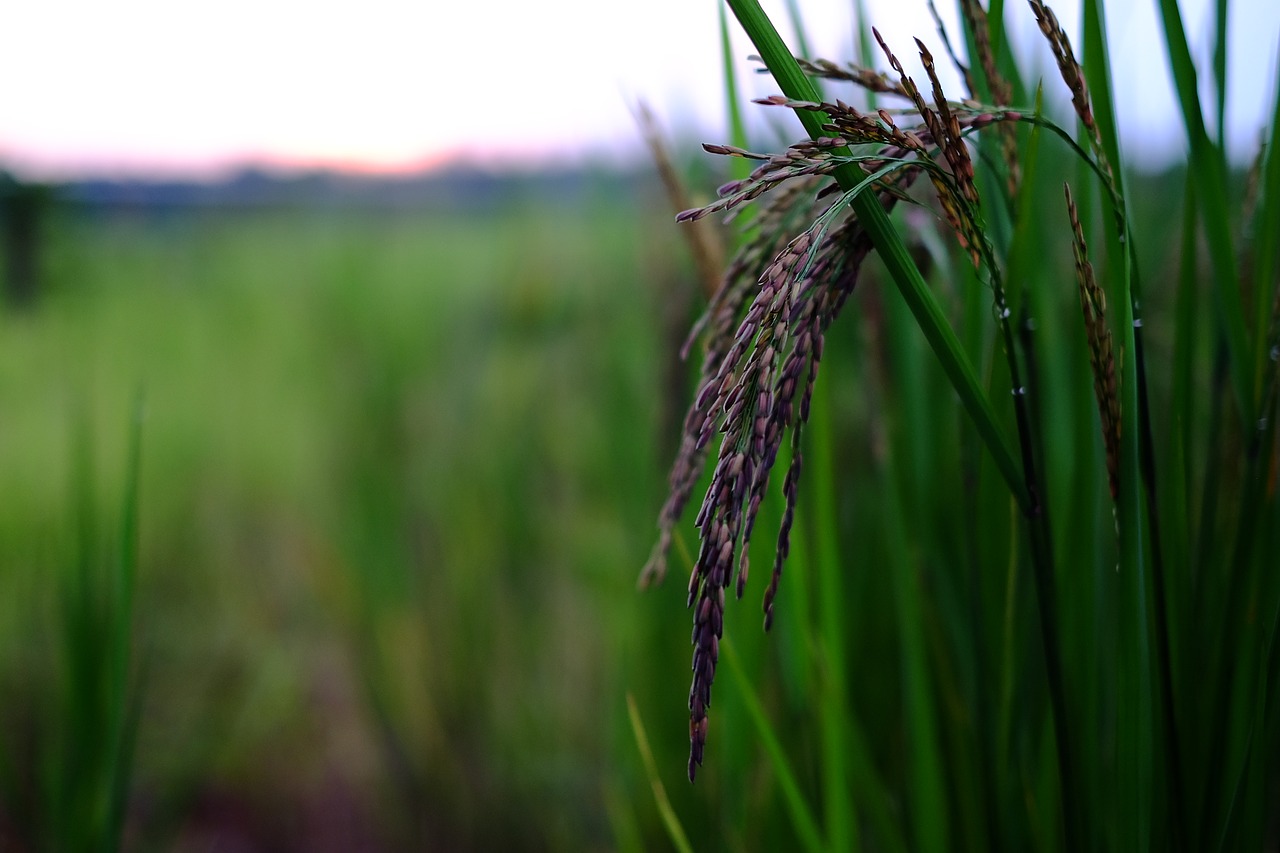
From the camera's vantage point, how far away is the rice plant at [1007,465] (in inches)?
11.8

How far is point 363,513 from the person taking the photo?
1.50m

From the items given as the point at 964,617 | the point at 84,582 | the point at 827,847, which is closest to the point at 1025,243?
the point at 964,617

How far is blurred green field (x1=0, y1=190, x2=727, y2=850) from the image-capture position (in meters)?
1.32

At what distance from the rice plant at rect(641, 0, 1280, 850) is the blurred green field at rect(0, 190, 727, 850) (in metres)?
0.36

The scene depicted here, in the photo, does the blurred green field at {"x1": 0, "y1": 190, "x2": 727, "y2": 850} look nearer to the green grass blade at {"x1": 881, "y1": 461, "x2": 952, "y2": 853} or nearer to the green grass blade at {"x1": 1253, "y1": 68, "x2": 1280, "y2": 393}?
the green grass blade at {"x1": 881, "y1": 461, "x2": 952, "y2": 853}

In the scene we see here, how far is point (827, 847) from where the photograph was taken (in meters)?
0.57

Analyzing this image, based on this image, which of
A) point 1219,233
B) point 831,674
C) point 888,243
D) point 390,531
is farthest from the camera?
point 390,531

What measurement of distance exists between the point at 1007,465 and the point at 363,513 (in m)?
1.35

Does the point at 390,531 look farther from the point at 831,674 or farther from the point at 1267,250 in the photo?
the point at 1267,250

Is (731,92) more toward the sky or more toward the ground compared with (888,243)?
more toward the sky

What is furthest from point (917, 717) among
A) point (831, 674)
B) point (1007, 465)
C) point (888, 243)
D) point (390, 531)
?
point (390, 531)

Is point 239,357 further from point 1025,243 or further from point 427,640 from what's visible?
point 1025,243

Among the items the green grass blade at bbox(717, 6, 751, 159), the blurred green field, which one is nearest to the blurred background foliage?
the blurred green field

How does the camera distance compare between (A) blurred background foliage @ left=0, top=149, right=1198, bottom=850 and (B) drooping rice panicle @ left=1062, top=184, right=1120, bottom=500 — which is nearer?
(B) drooping rice panicle @ left=1062, top=184, right=1120, bottom=500
